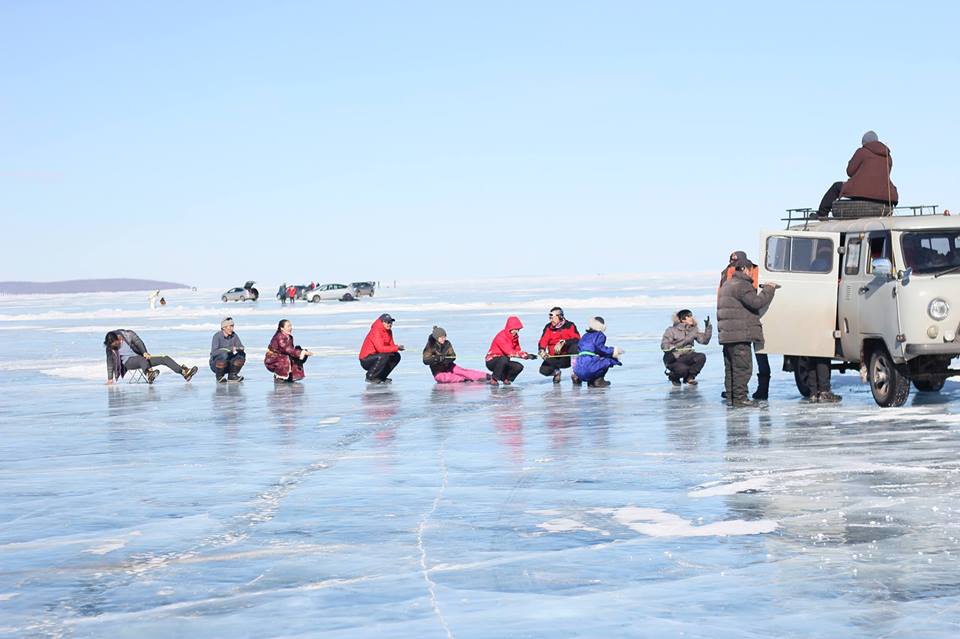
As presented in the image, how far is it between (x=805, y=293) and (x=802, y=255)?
463mm

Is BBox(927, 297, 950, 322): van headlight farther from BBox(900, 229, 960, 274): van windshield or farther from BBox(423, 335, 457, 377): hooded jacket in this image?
BBox(423, 335, 457, 377): hooded jacket

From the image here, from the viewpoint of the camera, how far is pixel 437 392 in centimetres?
2059

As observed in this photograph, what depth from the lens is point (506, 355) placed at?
852 inches

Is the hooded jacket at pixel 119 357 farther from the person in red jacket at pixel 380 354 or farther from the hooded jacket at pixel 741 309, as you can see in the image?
the hooded jacket at pixel 741 309

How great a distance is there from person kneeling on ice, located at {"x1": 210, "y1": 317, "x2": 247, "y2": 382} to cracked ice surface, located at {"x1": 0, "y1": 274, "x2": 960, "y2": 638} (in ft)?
15.1

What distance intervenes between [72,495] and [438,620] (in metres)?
5.46

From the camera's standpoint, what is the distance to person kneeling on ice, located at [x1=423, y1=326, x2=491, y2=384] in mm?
22094

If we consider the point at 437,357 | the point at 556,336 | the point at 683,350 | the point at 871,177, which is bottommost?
the point at 437,357

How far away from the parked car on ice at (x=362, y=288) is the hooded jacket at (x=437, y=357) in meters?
81.9

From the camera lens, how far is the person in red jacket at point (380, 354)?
73.8ft

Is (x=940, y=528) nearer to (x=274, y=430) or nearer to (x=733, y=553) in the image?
(x=733, y=553)

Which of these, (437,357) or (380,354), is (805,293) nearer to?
(437,357)

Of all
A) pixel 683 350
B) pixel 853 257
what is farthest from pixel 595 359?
pixel 853 257

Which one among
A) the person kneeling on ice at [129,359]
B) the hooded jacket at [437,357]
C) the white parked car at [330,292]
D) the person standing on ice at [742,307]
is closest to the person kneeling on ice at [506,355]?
the hooded jacket at [437,357]
